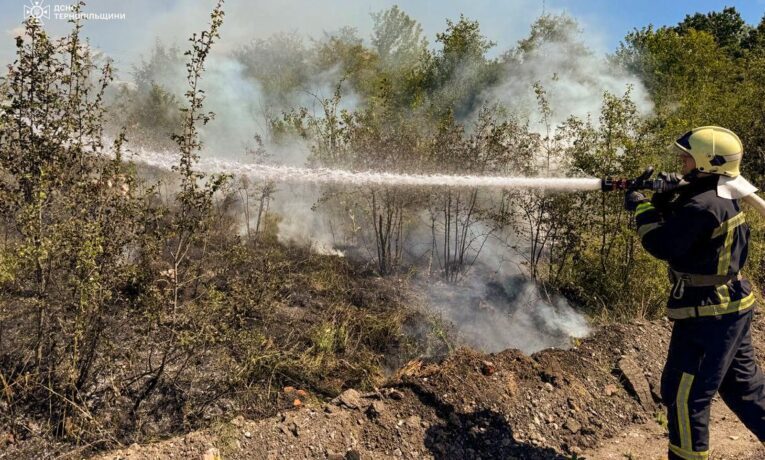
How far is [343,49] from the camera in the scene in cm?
1596

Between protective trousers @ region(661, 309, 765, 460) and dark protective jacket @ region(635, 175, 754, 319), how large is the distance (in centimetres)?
9

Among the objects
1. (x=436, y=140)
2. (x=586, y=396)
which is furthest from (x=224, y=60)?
(x=586, y=396)

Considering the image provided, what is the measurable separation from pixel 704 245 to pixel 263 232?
7724mm

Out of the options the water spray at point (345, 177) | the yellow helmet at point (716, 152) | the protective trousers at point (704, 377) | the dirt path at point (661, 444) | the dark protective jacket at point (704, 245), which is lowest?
the dirt path at point (661, 444)

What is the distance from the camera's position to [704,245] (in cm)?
315

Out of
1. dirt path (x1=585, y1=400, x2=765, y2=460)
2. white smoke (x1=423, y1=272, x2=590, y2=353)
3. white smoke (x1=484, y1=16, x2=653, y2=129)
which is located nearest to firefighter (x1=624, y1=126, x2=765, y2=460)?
dirt path (x1=585, y1=400, x2=765, y2=460)

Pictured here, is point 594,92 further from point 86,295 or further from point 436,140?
point 86,295

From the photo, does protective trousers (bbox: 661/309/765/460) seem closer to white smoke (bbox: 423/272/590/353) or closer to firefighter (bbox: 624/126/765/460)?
firefighter (bbox: 624/126/765/460)

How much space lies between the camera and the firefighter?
3109mm

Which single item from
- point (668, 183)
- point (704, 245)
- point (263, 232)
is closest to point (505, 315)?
point (668, 183)

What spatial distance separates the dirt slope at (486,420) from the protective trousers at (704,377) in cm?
66

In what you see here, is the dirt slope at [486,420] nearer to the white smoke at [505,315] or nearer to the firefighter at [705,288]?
the firefighter at [705,288]

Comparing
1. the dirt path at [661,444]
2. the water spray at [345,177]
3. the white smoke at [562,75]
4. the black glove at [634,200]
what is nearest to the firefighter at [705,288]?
the black glove at [634,200]

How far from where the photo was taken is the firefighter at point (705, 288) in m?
3.11
